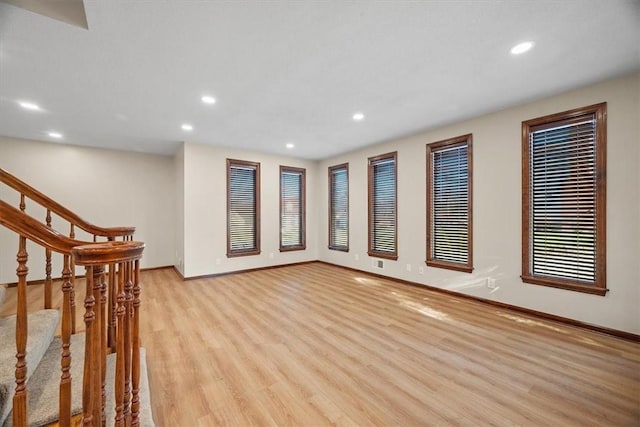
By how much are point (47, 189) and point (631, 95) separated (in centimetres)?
870

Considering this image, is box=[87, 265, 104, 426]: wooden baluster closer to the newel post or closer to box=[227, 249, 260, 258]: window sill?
the newel post

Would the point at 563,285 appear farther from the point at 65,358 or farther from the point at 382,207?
the point at 65,358

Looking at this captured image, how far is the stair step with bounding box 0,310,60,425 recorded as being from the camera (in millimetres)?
1215

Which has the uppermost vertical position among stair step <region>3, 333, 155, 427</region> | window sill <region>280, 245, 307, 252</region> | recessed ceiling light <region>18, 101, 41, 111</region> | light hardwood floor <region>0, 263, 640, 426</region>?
recessed ceiling light <region>18, 101, 41, 111</region>

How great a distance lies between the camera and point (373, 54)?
232 centimetres

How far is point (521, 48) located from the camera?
2.23 metres

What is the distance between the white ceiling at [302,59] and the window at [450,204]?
547 mm

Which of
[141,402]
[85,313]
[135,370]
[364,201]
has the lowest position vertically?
[141,402]

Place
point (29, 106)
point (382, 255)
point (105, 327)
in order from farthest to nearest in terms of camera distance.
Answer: point (382, 255) < point (29, 106) < point (105, 327)

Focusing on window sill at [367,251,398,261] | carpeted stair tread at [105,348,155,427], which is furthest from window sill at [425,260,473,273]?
carpeted stair tread at [105,348,155,427]

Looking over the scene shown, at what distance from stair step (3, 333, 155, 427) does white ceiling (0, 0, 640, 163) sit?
7.74 feet

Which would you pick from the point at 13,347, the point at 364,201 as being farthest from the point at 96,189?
the point at 364,201

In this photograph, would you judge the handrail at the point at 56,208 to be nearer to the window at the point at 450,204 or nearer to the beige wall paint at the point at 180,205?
the beige wall paint at the point at 180,205

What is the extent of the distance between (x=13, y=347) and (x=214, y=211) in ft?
12.9
